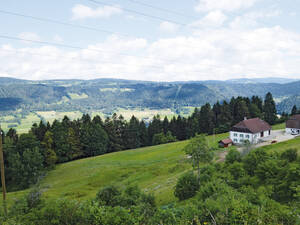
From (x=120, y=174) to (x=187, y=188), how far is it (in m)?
27.5

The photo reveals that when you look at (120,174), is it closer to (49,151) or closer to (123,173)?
(123,173)

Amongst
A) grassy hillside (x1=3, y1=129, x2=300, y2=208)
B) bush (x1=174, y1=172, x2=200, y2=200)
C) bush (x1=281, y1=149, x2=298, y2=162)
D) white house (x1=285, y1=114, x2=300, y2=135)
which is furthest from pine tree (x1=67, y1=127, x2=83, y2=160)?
white house (x1=285, y1=114, x2=300, y2=135)

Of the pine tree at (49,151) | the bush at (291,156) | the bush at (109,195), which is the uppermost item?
the bush at (291,156)

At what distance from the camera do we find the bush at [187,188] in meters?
30.0

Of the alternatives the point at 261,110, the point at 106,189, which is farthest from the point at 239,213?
the point at 261,110

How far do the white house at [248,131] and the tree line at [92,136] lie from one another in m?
21.2

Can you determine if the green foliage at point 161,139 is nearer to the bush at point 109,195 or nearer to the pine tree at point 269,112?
the pine tree at point 269,112

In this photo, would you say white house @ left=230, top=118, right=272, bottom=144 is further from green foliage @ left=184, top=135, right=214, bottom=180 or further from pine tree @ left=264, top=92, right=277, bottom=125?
green foliage @ left=184, top=135, right=214, bottom=180

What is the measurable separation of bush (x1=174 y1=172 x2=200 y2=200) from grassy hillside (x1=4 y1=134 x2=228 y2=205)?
363 centimetres

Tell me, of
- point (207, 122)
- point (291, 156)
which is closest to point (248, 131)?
point (207, 122)

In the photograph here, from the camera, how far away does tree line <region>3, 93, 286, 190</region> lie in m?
58.9

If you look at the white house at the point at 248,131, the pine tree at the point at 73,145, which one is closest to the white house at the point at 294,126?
the white house at the point at 248,131

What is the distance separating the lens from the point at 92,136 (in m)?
82.2

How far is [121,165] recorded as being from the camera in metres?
61.8
